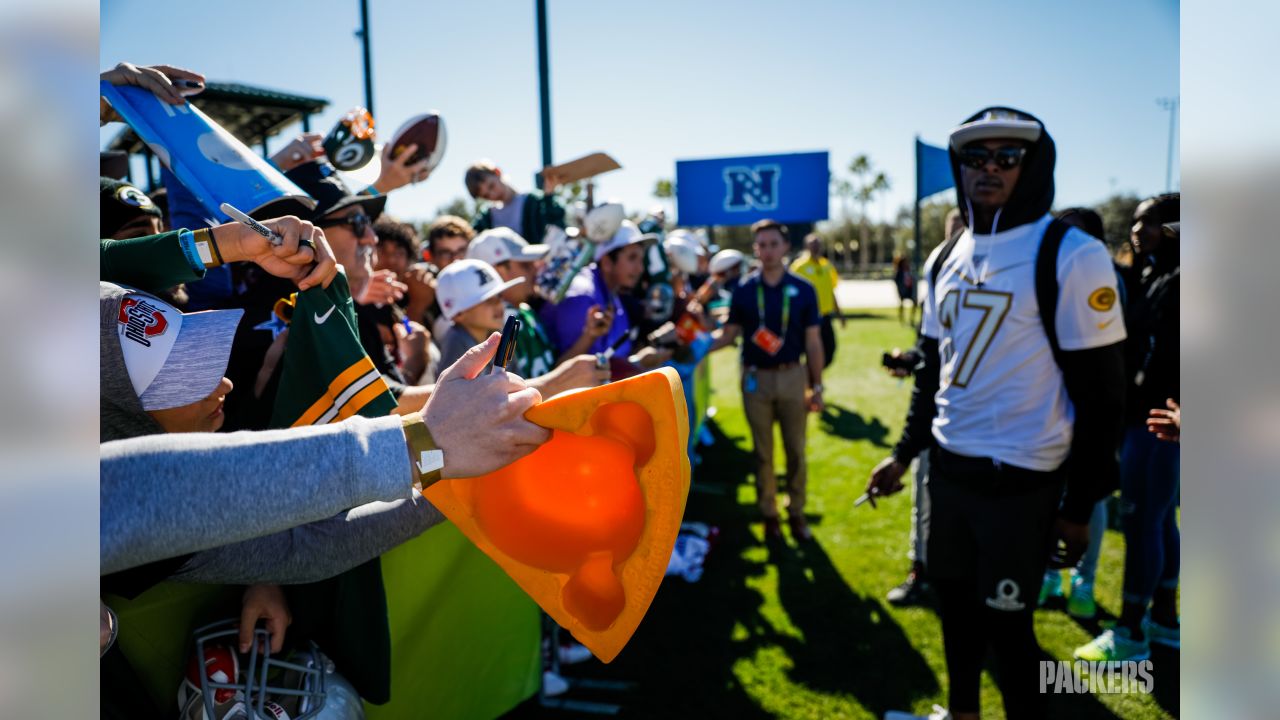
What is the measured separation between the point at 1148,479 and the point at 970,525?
1.82m

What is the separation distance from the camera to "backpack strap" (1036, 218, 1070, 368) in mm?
2523

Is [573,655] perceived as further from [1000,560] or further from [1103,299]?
[1103,299]

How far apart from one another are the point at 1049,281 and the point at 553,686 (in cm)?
302

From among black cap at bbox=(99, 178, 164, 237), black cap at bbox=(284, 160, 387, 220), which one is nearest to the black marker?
black cap at bbox=(284, 160, 387, 220)

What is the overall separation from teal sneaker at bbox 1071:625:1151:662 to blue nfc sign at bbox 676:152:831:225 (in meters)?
6.62

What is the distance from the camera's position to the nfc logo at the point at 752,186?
9781 mm

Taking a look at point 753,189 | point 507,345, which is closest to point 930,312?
point 507,345

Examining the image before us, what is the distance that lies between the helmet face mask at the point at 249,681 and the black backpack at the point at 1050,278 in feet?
8.49

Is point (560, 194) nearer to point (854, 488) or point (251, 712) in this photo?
point (854, 488)

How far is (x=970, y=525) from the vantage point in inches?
107

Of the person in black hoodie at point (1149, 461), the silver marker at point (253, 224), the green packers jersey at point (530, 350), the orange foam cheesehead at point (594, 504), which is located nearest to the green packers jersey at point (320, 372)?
the silver marker at point (253, 224)

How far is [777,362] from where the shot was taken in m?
5.74

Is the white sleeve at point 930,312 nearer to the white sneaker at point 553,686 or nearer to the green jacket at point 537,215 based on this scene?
the white sneaker at point 553,686
